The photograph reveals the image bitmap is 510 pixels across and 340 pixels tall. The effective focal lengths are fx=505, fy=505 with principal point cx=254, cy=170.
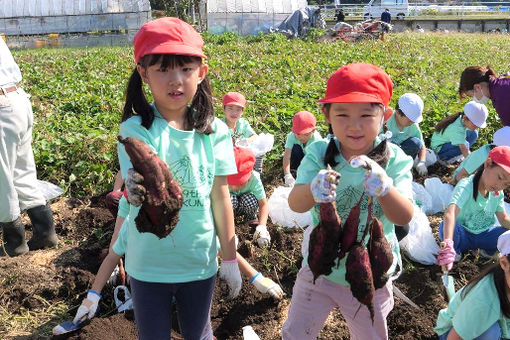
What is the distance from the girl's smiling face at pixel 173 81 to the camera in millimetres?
1797

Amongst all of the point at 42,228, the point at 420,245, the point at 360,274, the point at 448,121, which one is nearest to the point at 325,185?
the point at 360,274

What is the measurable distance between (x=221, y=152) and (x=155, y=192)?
1.26 feet

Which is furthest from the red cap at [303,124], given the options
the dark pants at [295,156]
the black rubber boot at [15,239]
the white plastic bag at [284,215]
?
the black rubber boot at [15,239]

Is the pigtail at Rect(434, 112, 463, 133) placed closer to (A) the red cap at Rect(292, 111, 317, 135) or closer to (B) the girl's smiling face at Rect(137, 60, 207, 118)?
(A) the red cap at Rect(292, 111, 317, 135)

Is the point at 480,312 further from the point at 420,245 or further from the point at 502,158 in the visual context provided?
the point at 420,245

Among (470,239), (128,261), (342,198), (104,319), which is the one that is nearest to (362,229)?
(342,198)

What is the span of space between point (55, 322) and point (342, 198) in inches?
79.0

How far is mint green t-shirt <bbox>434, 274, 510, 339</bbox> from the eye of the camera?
220cm

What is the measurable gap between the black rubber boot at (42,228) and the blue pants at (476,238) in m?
2.90

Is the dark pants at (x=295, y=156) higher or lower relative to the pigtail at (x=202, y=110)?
lower

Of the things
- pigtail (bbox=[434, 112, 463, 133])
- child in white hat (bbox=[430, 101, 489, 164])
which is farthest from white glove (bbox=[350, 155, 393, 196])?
pigtail (bbox=[434, 112, 463, 133])

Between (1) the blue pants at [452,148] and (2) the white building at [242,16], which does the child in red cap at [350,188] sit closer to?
(1) the blue pants at [452,148]

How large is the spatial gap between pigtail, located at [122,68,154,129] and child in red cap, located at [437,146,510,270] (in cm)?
210

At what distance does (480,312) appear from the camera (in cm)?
220
